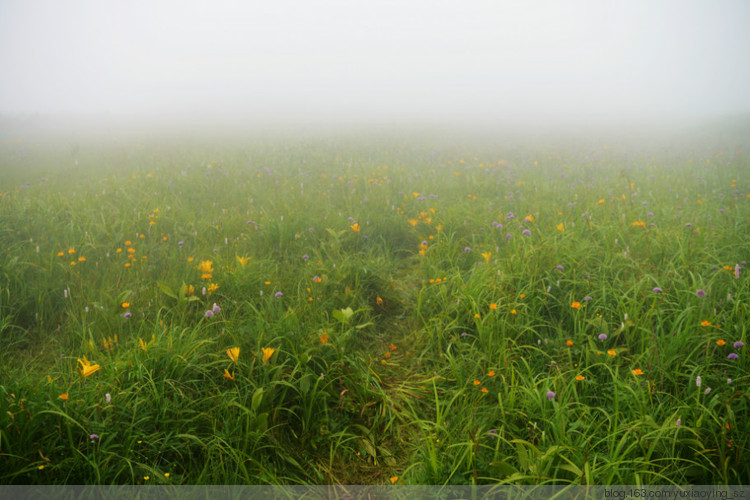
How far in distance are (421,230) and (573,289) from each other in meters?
1.99

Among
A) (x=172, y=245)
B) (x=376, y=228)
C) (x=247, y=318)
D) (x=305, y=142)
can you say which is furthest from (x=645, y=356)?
(x=305, y=142)

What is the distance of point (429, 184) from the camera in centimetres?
624

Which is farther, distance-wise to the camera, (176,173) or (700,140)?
(700,140)

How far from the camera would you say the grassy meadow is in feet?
5.86

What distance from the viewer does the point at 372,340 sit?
3.03 meters

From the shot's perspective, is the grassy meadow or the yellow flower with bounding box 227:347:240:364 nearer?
the grassy meadow

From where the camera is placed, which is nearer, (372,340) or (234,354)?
(234,354)

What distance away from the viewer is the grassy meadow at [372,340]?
1.79 m

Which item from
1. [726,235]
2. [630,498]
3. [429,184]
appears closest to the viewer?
[630,498]

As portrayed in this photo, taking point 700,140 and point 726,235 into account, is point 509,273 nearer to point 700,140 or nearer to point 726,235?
point 726,235

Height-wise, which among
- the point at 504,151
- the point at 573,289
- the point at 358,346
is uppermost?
the point at 504,151

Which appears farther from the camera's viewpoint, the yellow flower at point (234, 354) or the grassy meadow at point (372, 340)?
the yellow flower at point (234, 354)

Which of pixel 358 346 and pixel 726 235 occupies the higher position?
pixel 726 235

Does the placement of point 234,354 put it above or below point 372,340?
above
